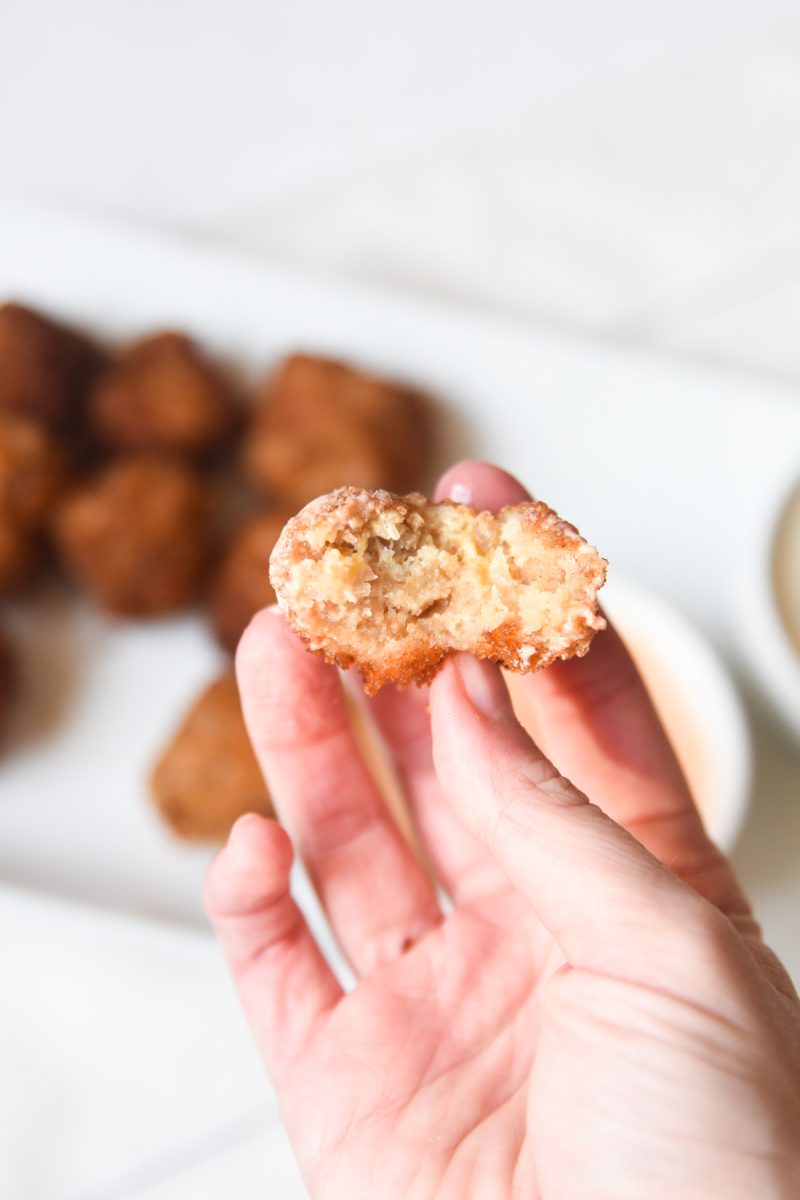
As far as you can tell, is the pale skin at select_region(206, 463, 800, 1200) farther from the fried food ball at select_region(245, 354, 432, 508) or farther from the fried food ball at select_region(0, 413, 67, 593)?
the fried food ball at select_region(0, 413, 67, 593)

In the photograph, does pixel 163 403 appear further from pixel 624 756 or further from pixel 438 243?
pixel 624 756

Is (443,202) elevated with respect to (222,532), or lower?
elevated

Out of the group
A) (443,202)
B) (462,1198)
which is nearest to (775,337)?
(443,202)

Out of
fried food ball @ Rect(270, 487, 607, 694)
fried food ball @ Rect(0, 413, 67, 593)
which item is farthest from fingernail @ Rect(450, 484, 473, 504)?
fried food ball @ Rect(0, 413, 67, 593)

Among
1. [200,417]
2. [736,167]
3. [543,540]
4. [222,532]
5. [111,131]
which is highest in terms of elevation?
[111,131]

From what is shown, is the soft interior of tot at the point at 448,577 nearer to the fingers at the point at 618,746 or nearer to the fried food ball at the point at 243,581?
the fingers at the point at 618,746

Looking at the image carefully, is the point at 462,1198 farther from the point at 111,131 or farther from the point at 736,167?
the point at 111,131

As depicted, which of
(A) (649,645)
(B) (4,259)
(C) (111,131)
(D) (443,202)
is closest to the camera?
(A) (649,645)
